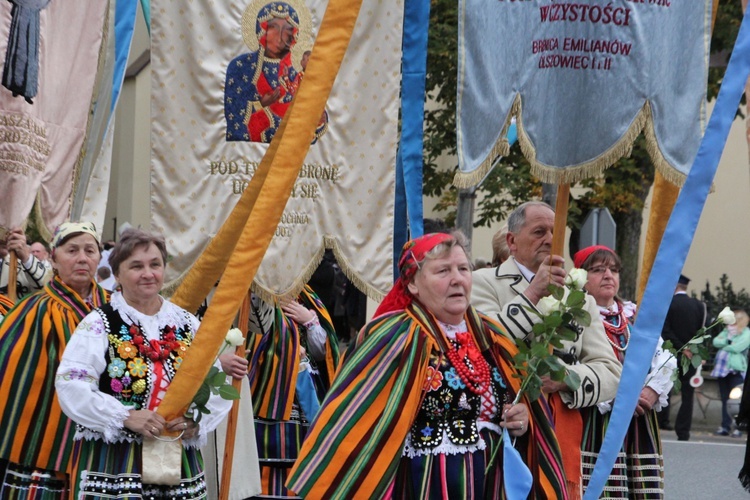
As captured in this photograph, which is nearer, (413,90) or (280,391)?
(413,90)

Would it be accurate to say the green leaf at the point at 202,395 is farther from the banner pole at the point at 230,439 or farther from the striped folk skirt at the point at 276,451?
the striped folk skirt at the point at 276,451

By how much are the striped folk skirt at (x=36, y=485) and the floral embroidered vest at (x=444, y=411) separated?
195cm

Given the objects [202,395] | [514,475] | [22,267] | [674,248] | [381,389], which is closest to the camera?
[674,248]

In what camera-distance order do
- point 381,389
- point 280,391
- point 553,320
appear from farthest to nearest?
point 280,391
point 553,320
point 381,389

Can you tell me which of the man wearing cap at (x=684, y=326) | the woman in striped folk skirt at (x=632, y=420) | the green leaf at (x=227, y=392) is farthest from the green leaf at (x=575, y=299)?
the man wearing cap at (x=684, y=326)

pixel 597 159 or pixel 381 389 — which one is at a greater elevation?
pixel 597 159

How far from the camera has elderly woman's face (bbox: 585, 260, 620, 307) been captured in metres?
6.34

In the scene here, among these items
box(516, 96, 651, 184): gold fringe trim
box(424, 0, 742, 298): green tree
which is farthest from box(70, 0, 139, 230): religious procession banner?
box(424, 0, 742, 298): green tree

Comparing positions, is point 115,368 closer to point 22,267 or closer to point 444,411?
point 444,411

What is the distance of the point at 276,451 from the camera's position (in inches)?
267

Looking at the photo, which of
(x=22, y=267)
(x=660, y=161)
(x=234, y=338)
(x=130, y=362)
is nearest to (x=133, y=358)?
(x=130, y=362)

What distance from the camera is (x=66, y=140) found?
639 cm

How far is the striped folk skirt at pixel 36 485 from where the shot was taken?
559 centimetres

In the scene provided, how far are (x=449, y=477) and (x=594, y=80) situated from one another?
5.29ft
